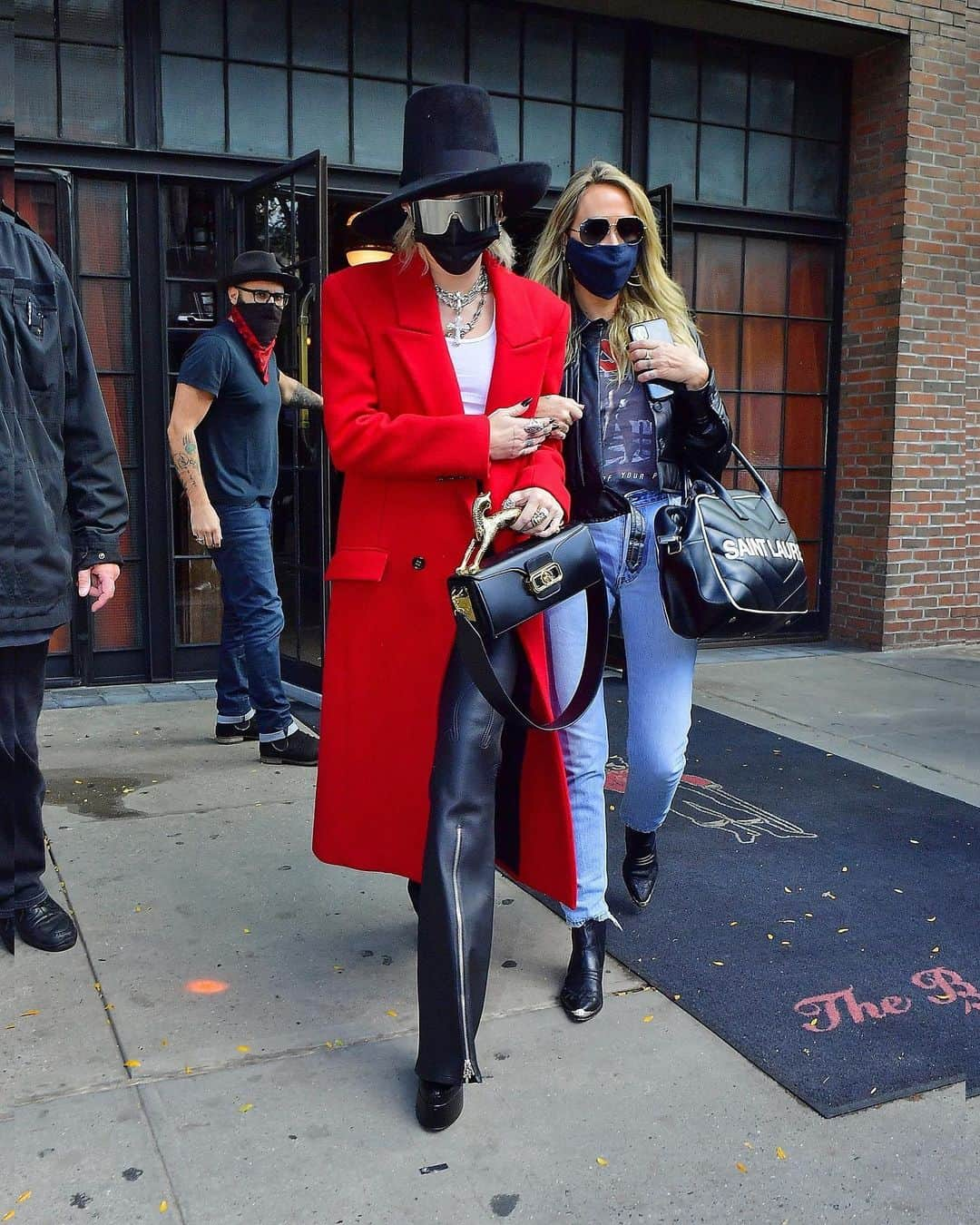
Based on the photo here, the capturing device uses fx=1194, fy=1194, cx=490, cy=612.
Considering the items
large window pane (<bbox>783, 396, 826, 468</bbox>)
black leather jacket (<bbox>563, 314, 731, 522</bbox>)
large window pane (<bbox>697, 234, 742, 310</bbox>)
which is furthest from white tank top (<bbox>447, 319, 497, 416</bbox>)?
large window pane (<bbox>783, 396, 826, 468</bbox>)

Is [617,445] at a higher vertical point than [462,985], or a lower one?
higher

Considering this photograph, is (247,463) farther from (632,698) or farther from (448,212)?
(448,212)

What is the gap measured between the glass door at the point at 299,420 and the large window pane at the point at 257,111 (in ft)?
0.94

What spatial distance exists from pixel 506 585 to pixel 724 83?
20.4ft

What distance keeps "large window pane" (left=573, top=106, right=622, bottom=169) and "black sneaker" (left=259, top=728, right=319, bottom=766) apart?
4064 millimetres

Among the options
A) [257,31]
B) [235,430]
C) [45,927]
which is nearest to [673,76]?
[257,31]

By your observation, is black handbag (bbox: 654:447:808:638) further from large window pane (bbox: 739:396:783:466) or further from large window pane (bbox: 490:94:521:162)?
large window pane (bbox: 739:396:783:466)

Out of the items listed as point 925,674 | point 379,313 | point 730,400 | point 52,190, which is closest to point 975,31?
point 730,400

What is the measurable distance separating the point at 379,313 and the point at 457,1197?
1.73 metres

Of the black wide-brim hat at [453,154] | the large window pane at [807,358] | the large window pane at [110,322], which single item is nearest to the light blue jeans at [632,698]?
the black wide-brim hat at [453,154]

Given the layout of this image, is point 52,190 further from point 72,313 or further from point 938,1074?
point 938,1074

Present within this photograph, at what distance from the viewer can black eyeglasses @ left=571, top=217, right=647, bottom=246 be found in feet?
9.41

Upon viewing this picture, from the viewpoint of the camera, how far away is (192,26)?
6.08 m

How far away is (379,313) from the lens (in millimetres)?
2525
